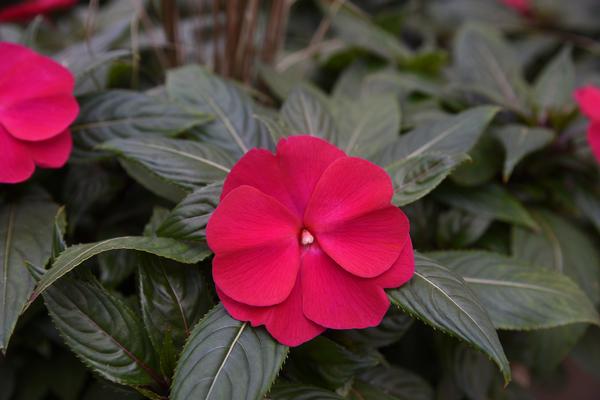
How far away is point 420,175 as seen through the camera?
763mm

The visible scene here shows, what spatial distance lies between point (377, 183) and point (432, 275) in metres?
0.13

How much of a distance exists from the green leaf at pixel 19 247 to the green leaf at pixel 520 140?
71 cm

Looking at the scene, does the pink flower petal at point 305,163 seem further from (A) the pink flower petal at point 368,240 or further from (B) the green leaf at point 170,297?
(B) the green leaf at point 170,297

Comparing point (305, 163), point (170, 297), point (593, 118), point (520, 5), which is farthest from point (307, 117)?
point (520, 5)

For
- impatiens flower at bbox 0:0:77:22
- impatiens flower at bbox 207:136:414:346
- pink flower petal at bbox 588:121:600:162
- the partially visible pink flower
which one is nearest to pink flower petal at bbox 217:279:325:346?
impatiens flower at bbox 207:136:414:346

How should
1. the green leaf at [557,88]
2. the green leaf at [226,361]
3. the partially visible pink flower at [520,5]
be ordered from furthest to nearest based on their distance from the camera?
1. the partially visible pink flower at [520,5]
2. the green leaf at [557,88]
3. the green leaf at [226,361]

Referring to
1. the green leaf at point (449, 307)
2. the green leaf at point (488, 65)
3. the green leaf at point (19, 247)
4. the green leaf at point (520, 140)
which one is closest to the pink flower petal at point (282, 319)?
the green leaf at point (449, 307)

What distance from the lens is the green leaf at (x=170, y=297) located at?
0.71 m

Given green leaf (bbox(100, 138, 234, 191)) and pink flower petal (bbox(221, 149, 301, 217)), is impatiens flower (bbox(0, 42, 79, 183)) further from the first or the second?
pink flower petal (bbox(221, 149, 301, 217))

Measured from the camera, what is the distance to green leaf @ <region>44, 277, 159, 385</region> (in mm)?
669

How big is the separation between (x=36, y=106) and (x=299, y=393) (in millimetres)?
517

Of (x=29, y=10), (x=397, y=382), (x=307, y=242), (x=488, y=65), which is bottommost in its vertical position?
(x=397, y=382)

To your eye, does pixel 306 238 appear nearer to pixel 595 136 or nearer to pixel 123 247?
pixel 123 247

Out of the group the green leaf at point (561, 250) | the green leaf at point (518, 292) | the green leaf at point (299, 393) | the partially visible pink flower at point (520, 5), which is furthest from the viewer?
the partially visible pink flower at point (520, 5)
